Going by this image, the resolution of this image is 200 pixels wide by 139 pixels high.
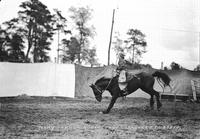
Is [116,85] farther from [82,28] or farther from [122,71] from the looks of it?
[82,28]

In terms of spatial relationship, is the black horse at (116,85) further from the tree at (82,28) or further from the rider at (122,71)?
the tree at (82,28)

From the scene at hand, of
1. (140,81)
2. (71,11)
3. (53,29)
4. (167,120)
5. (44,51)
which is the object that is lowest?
(167,120)

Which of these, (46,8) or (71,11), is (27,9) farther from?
(71,11)

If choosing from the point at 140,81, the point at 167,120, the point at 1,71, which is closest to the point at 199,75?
the point at 140,81

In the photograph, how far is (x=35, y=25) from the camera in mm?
41812

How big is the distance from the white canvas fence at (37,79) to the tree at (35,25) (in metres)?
22.6

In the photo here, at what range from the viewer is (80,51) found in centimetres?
4806

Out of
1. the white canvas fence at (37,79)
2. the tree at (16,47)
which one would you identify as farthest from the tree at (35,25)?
the white canvas fence at (37,79)

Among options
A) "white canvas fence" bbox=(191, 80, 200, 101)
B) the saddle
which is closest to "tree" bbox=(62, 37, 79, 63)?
"white canvas fence" bbox=(191, 80, 200, 101)

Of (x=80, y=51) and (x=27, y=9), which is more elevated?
(x=27, y=9)

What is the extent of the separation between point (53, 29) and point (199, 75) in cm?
3001

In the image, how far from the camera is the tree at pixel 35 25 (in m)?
41.4

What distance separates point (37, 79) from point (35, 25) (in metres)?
24.7

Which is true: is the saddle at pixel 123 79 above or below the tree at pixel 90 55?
below
